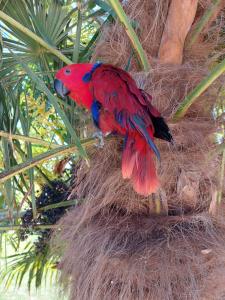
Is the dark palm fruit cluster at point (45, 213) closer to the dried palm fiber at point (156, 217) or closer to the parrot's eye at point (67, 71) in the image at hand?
the dried palm fiber at point (156, 217)

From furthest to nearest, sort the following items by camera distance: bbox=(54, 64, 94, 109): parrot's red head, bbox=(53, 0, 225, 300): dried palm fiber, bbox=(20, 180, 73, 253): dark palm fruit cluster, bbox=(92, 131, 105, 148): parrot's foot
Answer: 1. bbox=(20, 180, 73, 253): dark palm fruit cluster
2. bbox=(54, 64, 94, 109): parrot's red head
3. bbox=(92, 131, 105, 148): parrot's foot
4. bbox=(53, 0, 225, 300): dried palm fiber

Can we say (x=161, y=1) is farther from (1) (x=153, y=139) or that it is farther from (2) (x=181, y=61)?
(1) (x=153, y=139)

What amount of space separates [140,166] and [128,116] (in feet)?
0.50

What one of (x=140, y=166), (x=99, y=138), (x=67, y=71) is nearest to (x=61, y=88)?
(x=67, y=71)

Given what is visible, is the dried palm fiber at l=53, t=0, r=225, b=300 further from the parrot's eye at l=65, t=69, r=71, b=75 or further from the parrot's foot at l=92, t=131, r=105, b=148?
the parrot's eye at l=65, t=69, r=71, b=75

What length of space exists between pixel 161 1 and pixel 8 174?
2.30 feet

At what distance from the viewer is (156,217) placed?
1329 millimetres

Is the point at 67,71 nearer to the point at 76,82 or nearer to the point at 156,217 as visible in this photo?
the point at 76,82

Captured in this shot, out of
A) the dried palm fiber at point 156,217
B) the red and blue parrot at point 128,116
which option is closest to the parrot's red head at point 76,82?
the red and blue parrot at point 128,116

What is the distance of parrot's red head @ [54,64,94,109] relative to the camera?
4.82ft

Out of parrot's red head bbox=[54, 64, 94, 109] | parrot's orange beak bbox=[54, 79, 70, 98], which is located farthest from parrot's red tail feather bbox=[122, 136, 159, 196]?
parrot's orange beak bbox=[54, 79, 70, 98]

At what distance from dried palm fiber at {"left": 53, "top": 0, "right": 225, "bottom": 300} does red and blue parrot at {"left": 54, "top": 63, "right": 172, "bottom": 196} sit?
73mm

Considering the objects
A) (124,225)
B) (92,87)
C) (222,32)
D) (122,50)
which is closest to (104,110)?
(92,87)

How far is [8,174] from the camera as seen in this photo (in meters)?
1.21
